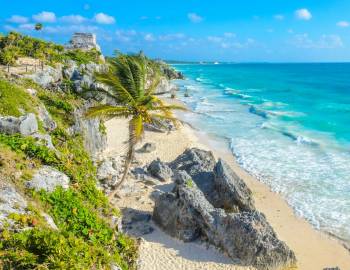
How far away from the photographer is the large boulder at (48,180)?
32.6 ft

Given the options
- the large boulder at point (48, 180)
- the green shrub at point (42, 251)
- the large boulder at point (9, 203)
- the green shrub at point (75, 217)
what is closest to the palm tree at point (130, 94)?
the large boulder at point (48, 180)

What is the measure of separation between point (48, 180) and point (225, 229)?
6.87 meters

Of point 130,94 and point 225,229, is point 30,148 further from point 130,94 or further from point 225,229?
point 225,229

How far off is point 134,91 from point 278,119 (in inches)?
1292

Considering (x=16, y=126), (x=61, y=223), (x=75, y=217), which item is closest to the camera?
(x=61, y=223)

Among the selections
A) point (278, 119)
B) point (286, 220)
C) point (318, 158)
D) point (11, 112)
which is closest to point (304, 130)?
point (278, 119)

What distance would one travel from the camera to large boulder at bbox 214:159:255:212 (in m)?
17.3

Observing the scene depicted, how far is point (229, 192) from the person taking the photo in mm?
17516

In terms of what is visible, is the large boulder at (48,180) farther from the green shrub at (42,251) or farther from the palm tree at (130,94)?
the palm tree at (130,94)

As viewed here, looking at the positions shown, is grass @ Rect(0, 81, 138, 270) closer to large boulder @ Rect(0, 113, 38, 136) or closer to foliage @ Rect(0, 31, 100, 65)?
large boulder @ Rect(0, 113, 38, 136)

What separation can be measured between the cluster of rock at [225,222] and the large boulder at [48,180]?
18.2 ft

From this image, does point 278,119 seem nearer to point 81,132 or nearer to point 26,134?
point 81,132

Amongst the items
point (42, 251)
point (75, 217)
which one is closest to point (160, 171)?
point (75, 217)

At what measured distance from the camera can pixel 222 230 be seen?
14078 mm
